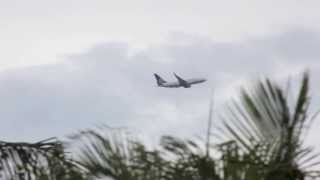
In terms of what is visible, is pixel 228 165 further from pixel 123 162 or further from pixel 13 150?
pixel 13 150

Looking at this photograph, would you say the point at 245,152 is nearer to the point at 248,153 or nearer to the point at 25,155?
the point at 248,153

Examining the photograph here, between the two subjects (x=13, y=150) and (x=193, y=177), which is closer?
(x=193, y=177)

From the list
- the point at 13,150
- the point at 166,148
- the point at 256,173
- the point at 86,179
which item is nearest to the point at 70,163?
the point at 86,179

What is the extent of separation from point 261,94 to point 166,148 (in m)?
0.38

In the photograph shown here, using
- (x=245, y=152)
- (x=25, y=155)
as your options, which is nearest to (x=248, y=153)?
(x=245, y=152)

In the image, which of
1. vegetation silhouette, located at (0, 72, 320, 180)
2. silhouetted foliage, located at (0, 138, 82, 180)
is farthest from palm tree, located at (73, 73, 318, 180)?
silhouetted foliage, located at (0, 138, 82, 180)

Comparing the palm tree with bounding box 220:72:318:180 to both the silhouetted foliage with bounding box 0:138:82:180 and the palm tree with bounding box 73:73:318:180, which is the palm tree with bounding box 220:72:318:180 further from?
the silhouetted foliage with bounding box 0:138:82:180

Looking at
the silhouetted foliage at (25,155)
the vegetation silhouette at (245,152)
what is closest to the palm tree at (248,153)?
the vegetation silhouette at (245,152)

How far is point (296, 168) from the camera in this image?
3.05 m

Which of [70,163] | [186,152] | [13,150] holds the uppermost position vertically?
[186,152]

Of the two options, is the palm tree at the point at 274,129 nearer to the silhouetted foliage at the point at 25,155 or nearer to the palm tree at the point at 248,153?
the palm tree at the point at 248,153

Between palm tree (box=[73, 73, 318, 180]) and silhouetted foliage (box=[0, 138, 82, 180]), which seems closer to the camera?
palm tree (box=[73, 73, 318, 180])

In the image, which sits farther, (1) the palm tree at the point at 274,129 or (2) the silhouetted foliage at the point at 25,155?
(2) the silhouetted foliage at the point at 25,155

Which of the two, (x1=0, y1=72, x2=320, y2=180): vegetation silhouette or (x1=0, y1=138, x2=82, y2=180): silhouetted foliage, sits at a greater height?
(x1=0, y1=72, x2=320, y2=180): vegetation silhouette
